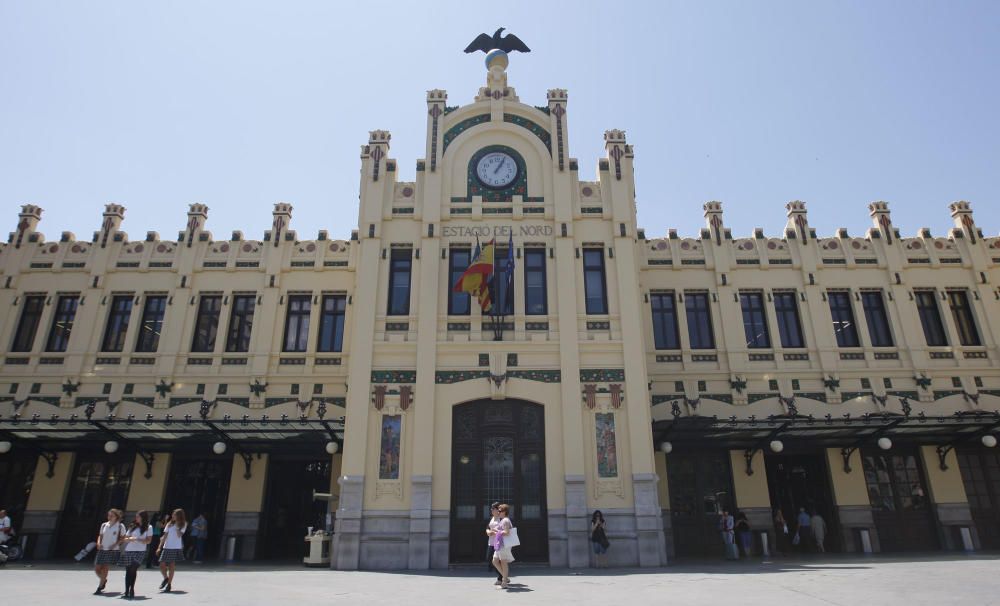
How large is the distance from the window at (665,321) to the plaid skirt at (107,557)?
18846 mm

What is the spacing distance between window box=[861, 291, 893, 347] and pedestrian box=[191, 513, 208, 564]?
1032 inches

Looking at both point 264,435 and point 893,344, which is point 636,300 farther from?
point 264,435

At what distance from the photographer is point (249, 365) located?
2394cm

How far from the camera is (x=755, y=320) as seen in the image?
25234mm

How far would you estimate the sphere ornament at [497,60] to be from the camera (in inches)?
983

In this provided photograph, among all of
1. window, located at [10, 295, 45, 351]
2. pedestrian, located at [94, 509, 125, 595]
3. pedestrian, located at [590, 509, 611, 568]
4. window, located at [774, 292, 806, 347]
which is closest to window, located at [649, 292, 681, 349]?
window, located at [774, 292, 806, 347]

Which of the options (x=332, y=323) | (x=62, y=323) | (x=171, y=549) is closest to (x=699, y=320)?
(x=332, y=323)

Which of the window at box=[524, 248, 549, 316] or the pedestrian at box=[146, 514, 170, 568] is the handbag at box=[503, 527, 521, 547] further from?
the pedestrian at box=[146, 514, 170, 568]

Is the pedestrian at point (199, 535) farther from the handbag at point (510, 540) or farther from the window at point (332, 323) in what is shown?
the handbag at point (510, 540)

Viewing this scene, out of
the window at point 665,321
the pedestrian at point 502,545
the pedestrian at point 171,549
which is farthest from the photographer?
the window at point 665,321

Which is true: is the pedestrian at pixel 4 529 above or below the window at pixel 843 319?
below

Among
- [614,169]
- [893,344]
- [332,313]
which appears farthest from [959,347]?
[332,313]

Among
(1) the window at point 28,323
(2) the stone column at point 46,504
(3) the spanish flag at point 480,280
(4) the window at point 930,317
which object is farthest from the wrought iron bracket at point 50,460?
(4) the window at point 930,317

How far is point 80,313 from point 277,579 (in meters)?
15.9
